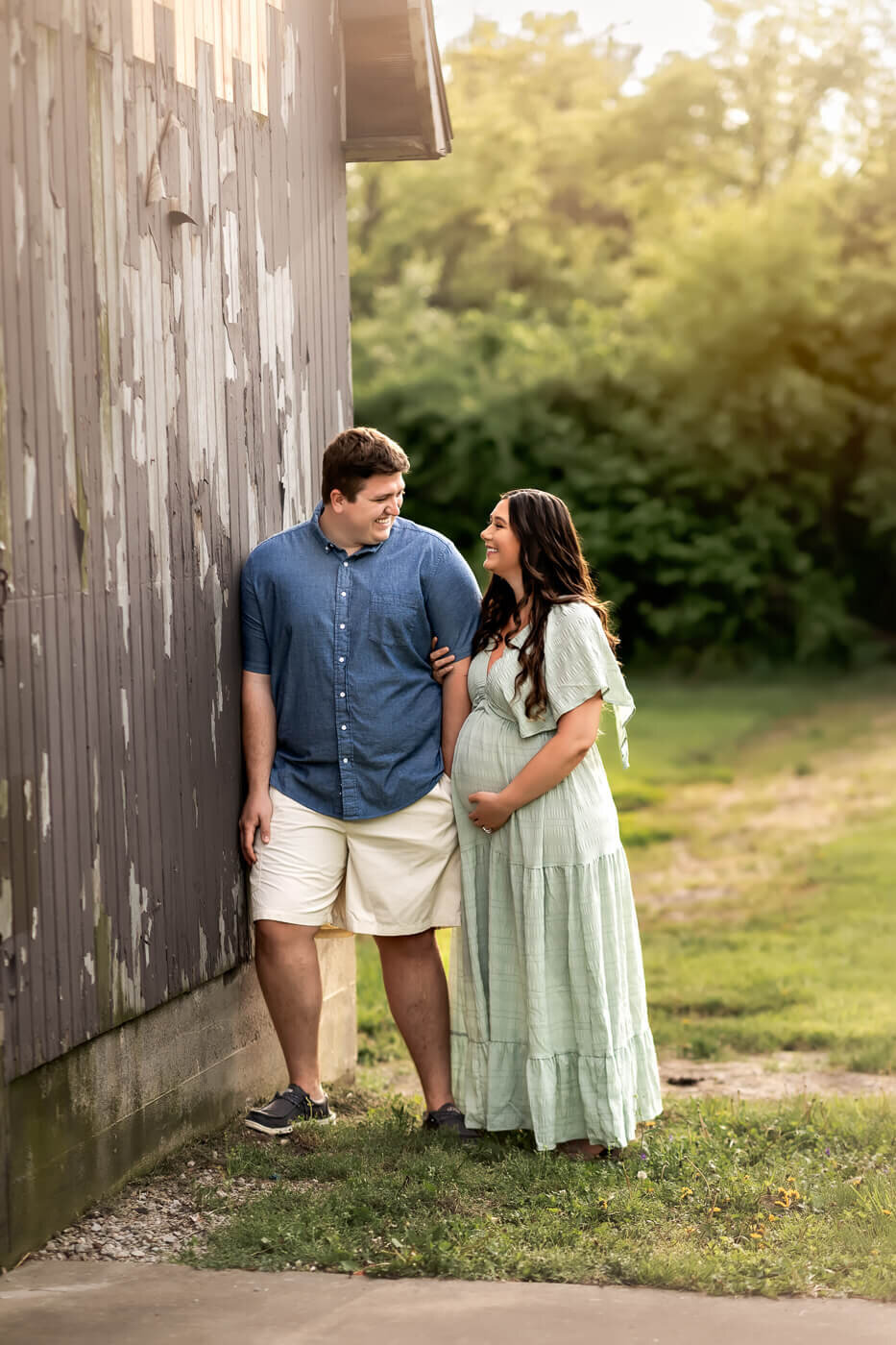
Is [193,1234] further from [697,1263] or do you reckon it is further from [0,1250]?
[697,1263]

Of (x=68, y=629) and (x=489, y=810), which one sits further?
(x=489, y=810)

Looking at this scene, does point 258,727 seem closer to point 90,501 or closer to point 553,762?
point 553,762

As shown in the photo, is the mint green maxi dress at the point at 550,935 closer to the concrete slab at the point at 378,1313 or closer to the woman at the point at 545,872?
the woman at the point at 545,872

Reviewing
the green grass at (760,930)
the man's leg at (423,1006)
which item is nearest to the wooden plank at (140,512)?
the man's leg at (423,1006)

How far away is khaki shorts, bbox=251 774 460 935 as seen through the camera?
4602 millimetres

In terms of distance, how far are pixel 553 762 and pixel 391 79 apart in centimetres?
267

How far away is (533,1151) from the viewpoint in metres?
4.41

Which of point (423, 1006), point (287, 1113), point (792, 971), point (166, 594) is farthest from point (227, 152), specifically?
point (792, 971)

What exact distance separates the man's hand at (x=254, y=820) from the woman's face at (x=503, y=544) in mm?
926

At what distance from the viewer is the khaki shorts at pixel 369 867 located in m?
4.60

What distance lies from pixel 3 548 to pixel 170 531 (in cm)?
84

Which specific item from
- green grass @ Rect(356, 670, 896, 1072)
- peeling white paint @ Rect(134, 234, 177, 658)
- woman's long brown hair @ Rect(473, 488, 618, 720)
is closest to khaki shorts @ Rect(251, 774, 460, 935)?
woman's long brown hair @ Rect(473, 488, 618, 720)

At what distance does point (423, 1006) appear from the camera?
15.4 feet

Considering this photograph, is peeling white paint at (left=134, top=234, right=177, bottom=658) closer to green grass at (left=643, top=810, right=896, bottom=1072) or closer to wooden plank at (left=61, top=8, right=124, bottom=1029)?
wooden plank at (left=61, top=8, right=124, bottom=1029)
